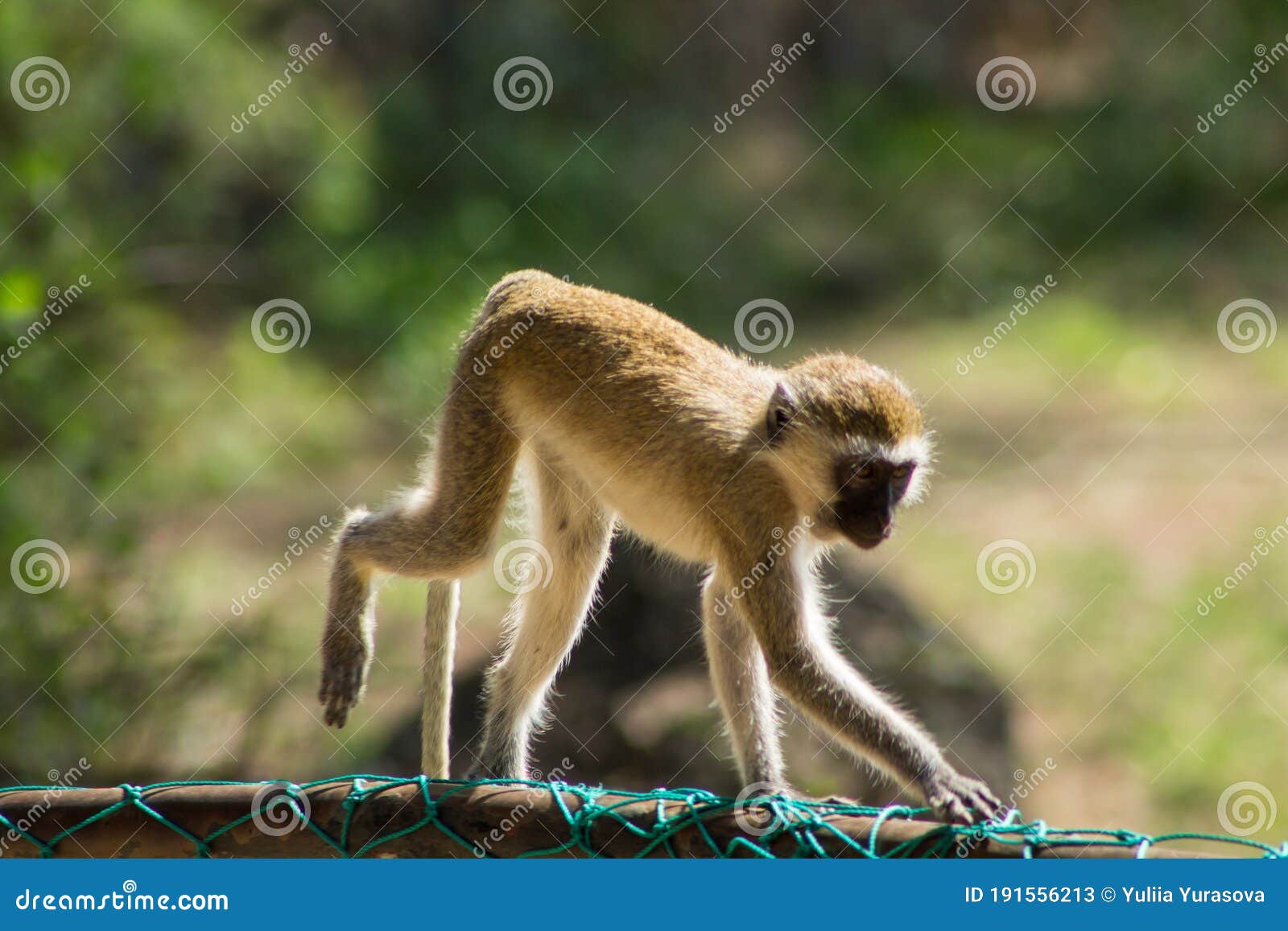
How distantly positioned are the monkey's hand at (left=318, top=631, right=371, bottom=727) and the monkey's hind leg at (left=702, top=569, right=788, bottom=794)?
135cm

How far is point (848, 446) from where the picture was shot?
470 centimetres

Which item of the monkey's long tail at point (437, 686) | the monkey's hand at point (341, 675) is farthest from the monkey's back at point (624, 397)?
the monkey's hand at point (341, 675)

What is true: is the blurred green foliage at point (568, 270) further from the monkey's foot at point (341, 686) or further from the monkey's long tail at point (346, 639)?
the monkey's foot at point (341, 686)

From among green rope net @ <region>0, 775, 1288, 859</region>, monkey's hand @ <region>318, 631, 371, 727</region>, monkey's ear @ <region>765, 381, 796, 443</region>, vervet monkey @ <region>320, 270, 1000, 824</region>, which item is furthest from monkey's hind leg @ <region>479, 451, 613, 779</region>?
green rope net @ <region>0, 775, 1288, 859</region>

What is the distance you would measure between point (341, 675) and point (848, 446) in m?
2.13

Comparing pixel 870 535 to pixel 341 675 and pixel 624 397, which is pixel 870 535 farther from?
pixel 341 675

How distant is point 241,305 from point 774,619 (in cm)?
1119

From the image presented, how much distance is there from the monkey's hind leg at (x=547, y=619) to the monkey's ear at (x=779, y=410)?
2.97 ft

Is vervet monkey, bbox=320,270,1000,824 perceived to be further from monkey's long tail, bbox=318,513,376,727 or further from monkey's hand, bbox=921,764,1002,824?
monkey's hand, bbox=921,764,1002,824

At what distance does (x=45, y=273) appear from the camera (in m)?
7.44

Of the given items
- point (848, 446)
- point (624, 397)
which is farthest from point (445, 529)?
point (848, 446)

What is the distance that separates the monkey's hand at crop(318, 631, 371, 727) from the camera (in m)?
5.23

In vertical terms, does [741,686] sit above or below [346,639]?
below

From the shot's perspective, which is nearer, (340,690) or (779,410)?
(779,410)
